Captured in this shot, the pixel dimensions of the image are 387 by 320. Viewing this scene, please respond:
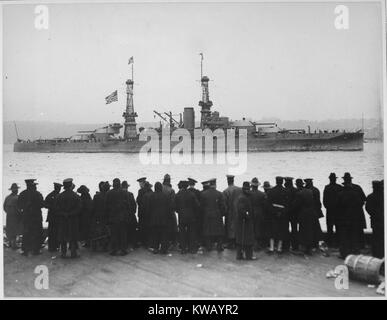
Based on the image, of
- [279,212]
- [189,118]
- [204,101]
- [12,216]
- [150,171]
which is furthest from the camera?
[189,118]

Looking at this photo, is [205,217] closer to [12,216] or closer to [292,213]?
[292,213]

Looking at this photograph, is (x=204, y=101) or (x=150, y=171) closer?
(x=150, y=171)

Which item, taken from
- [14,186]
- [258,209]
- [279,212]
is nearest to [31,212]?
[14,186]

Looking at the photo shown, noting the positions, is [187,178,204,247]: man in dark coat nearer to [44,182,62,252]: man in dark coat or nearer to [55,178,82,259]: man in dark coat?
[55,178,82,259]: man in dark coat

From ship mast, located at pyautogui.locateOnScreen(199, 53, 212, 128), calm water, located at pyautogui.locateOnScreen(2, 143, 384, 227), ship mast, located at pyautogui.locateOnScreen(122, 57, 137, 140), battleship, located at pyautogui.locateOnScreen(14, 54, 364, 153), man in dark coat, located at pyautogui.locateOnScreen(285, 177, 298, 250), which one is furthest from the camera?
battleship, located at pyautogui.locateOnScreen(14, 54, 364, 153)

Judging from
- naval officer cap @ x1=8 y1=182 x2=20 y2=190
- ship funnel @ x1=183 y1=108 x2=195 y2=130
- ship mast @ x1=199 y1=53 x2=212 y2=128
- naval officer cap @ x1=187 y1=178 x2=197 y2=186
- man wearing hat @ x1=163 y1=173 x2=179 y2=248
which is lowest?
man wearing hat @ x1=163 y1=173 x2=179 y2=248

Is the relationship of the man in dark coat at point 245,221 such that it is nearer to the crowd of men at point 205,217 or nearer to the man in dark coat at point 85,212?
the crowd of men at point 205,217

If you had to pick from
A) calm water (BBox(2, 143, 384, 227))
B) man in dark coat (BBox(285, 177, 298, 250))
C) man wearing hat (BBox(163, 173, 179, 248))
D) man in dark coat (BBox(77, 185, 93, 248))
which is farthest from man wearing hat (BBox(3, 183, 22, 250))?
man in dark coat (BBox(285, 177, 298, 250))
